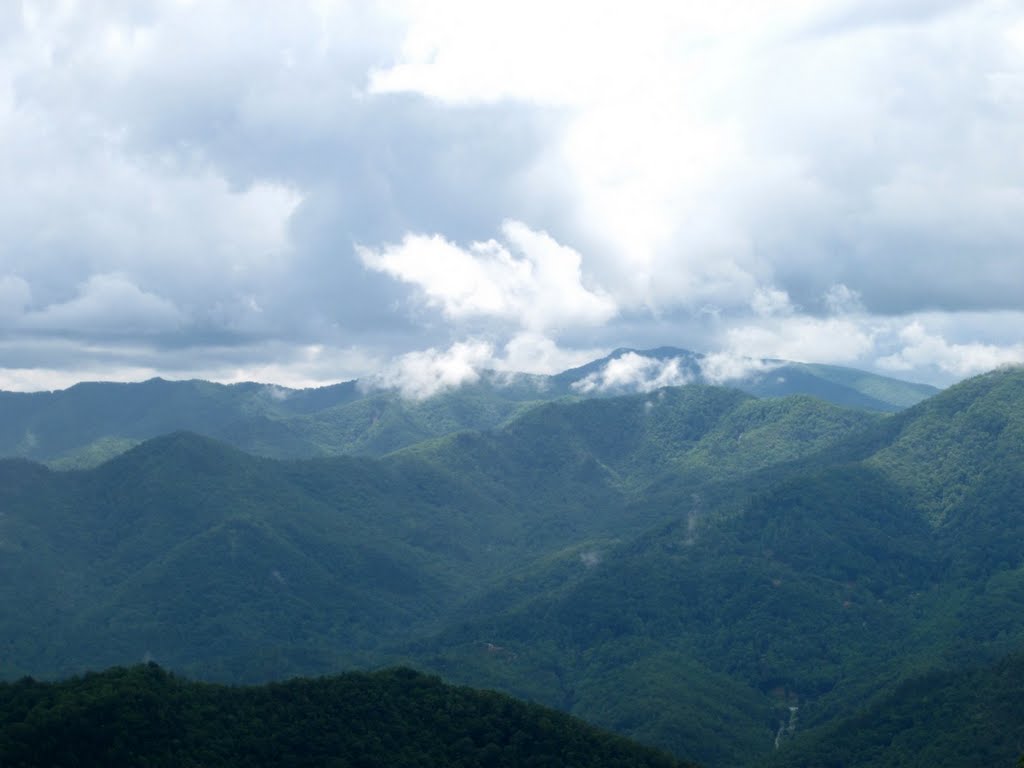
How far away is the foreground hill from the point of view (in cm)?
9088

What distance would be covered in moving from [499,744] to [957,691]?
240 ft

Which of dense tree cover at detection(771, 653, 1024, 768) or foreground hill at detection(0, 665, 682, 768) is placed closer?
foreground hill at detection(0, 665, 682, 768)

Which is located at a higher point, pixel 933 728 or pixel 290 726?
pixel 290 726

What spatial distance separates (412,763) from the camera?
10488 cm

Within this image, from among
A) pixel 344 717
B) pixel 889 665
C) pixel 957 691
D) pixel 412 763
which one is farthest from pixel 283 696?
pixel 889 665

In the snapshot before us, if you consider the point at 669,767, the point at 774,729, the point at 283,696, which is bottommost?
the point at 774,729

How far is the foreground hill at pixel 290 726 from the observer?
298ft

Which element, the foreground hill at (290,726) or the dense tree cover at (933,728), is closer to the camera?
the foreground hill at (290,726)

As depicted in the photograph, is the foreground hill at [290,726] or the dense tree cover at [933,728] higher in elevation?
the foreground hill at [290,726]

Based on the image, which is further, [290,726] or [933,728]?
[933,728]

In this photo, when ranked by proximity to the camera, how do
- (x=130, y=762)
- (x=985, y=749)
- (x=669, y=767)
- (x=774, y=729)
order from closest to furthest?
(x=130, y=762), (x=669, y=767), (x=985, y=749), (x=774, y=729)

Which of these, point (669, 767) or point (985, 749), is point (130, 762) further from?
point (985, 749)

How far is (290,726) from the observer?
344 feet

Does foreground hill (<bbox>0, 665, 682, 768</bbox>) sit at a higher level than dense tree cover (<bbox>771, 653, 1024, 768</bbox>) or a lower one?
higher
